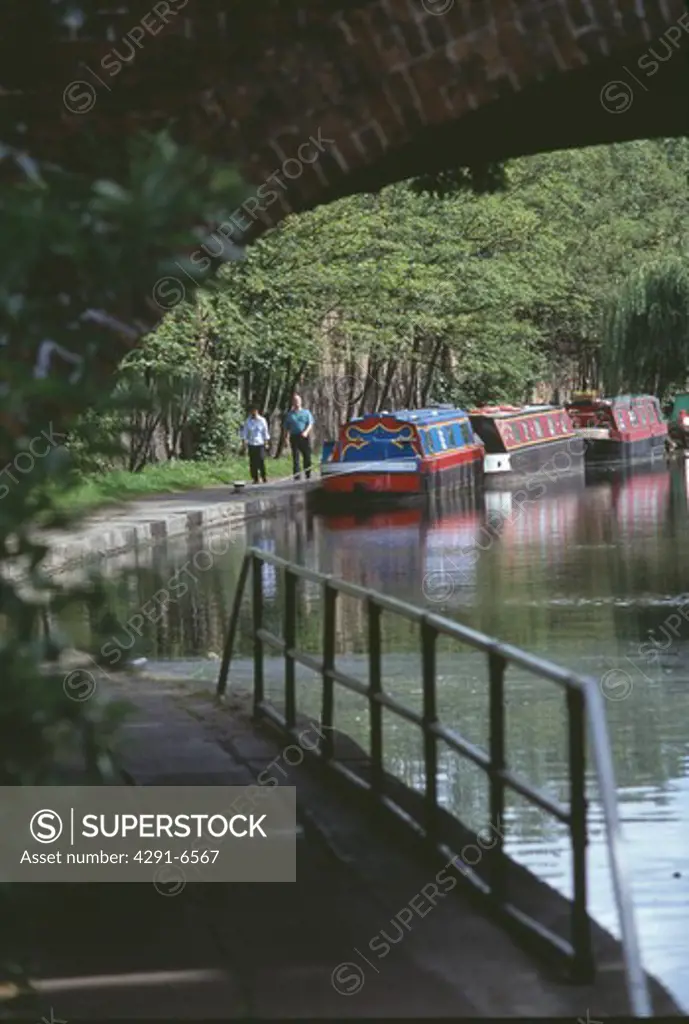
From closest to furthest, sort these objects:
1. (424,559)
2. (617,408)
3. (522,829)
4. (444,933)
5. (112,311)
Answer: (112,311)
(444,933)
(522,829)
(424,559)
(617,408)

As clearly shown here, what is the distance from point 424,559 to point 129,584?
70.9ft

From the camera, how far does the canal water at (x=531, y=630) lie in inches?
342

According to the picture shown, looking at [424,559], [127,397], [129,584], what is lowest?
[424,559]

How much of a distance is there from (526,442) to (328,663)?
3479cm

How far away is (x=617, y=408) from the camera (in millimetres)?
51219

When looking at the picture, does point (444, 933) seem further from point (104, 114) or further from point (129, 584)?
point (129, 584)

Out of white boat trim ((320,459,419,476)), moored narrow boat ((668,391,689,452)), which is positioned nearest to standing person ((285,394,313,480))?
white boat trim ((320,459,419,476))

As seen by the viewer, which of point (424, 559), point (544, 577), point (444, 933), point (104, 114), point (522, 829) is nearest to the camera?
point (444, 933)

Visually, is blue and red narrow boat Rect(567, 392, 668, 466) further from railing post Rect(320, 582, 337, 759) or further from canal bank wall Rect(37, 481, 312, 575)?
railing post Rect(320, 582, 337, 759)

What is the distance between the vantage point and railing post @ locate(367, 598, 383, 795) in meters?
9.05

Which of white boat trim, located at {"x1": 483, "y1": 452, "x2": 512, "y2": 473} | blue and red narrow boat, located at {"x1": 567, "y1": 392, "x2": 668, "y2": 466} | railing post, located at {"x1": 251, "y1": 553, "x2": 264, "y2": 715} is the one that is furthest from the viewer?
blue and red narrow boat, located at {"x1": 567, "y1": 392, "x2": 668, "y2": 466}

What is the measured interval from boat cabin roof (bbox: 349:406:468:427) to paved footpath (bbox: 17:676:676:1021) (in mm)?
28567

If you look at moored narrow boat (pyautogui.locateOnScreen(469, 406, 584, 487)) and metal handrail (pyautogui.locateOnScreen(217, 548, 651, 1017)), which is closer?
metal handrail (pyautogui.locateOnScreen(217, 548, 651, 1017))

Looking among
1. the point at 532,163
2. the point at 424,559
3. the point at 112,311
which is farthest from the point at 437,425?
the point at 112,311
